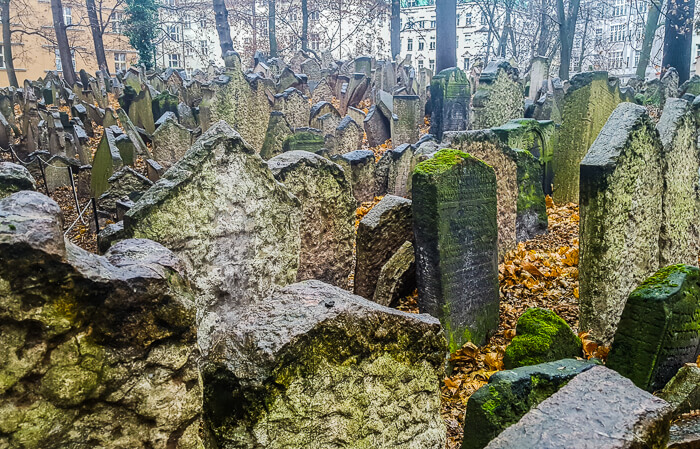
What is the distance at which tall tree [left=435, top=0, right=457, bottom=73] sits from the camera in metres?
15.2

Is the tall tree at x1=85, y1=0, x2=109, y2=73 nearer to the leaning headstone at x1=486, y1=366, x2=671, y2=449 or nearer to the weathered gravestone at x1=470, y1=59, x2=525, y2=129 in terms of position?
the weathered gravestone at x1=470, y1=59, x2=525, y2=129

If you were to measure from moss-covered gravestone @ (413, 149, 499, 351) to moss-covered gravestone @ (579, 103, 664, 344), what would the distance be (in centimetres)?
80

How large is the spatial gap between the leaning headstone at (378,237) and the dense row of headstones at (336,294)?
21 mm

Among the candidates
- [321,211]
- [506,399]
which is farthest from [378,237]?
[506,399]

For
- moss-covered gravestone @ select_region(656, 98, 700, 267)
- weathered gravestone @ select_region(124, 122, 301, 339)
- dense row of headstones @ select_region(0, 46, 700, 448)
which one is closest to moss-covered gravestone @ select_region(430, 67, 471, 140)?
dense row of headstones @ select_region(0, 46, 700, 448)

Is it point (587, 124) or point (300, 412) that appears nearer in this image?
point (300, 412)

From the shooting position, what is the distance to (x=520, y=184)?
7.03m

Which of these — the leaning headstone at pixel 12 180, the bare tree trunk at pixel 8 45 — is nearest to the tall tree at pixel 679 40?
the leaning headstone at pixel 12 180

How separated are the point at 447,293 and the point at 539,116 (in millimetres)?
8205

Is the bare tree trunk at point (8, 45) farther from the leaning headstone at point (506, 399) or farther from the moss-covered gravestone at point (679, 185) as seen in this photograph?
the leaning headstone at point (506, 399)

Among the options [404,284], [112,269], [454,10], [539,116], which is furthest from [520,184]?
[454,10]

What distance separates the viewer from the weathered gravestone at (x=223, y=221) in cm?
343

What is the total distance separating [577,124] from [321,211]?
4732 mm

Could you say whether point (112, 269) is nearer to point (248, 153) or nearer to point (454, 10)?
point (248, 153)
